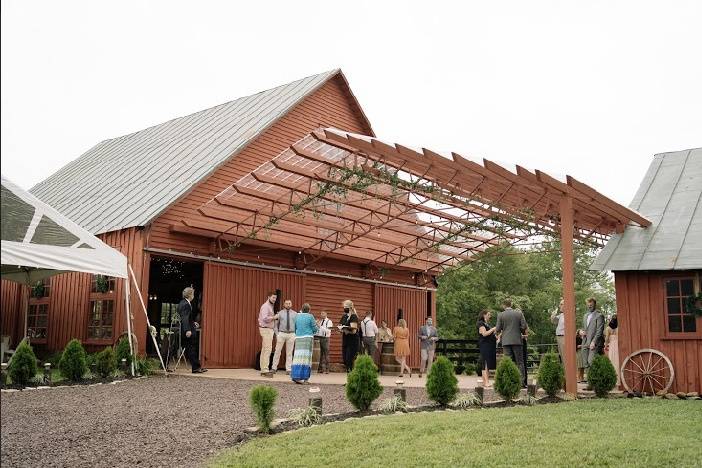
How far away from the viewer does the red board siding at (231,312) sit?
17.3m

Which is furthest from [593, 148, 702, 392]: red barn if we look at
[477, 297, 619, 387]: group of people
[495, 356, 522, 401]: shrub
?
[495, 356, 522, 401]: shrub

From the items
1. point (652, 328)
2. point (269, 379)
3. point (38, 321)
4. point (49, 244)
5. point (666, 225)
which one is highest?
point (666, 225)

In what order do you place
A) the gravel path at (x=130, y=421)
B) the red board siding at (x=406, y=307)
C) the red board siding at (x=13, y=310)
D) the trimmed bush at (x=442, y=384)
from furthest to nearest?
the red board siding at (x=406, y=307) → the red board siding at (x=13, y=310) → the trimmed bush at (x=442, y=384) → the gravel path at (x=130, y=421)

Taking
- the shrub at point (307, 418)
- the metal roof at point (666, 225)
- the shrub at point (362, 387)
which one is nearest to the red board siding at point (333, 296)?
the metal roof at point (666, 225)

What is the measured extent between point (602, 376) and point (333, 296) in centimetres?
1072

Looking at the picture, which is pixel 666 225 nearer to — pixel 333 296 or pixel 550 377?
pixel 550 377

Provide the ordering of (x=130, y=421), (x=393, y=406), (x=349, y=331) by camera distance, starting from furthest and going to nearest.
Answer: (x=349, y=331) < (x=393, y=406) < (x=130, y=421)

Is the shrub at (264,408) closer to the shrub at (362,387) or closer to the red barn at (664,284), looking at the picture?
the shrub at (362,387)

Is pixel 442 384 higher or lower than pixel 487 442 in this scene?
higher

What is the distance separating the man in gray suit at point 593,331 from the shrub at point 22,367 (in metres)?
9.74

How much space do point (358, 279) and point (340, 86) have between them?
19.7 feet

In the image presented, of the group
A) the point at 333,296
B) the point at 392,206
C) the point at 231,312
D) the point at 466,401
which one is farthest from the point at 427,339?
the point at 466,401

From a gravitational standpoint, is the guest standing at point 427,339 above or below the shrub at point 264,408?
above

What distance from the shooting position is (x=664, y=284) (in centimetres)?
1246
